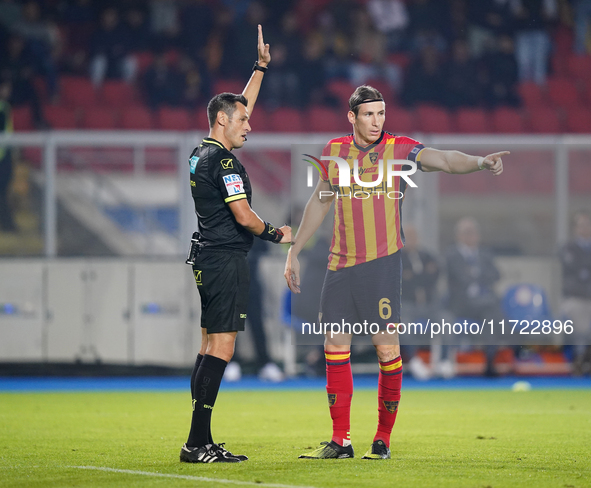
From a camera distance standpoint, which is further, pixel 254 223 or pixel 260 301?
pixel 260 301

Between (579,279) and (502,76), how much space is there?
6.96m

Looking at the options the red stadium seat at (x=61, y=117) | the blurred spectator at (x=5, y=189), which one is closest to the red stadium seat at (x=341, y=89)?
the red stadium seat at (x=61, y=117)

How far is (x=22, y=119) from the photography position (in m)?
15.5

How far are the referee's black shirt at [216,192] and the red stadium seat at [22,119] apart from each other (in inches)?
419

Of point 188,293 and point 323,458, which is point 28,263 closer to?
point 188,293

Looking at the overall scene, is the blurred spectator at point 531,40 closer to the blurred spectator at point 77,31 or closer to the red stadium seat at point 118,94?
the red stadium seat at point 118,94

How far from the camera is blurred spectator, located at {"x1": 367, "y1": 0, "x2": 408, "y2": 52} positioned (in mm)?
18859

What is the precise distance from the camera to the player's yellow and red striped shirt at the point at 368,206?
580cm

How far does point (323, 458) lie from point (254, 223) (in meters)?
1.44

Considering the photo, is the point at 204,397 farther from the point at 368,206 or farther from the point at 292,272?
the point at 368,206

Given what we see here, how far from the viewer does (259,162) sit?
43.5 feet

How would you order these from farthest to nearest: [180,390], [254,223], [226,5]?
[226,5] → [180,390] → [254,223]

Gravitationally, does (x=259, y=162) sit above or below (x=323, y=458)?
above

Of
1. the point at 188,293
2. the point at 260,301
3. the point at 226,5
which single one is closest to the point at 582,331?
the point at 260,301
